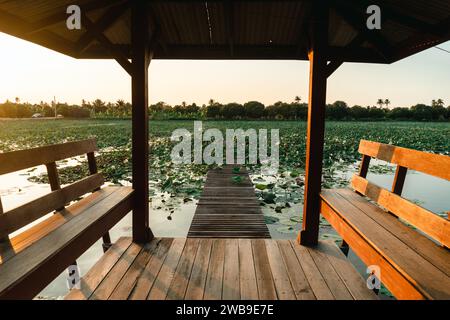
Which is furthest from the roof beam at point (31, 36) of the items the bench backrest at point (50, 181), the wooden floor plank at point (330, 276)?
the wooden floor plank at point (330, 276)

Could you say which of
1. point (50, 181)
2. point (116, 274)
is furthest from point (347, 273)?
point (50, 181)

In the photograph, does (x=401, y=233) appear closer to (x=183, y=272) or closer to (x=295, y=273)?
(x=295, y=273)

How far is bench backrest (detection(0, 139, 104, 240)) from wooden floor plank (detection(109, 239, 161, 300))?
941 mm

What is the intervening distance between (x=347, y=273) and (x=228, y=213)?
295 centimetres

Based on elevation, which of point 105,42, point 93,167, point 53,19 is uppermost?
point 53,19

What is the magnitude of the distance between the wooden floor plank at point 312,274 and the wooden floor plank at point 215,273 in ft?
2.75

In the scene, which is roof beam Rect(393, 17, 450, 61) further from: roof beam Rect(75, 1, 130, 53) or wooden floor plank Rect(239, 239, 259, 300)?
roof beam Rect(75, 1, 130, 53)

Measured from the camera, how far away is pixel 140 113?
3871 millimetres

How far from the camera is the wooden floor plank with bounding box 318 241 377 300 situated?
113 inches

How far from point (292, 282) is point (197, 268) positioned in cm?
95

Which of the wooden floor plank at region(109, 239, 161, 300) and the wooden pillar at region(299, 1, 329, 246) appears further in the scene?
the wooden pillar at region(299, 1, 329, 246)

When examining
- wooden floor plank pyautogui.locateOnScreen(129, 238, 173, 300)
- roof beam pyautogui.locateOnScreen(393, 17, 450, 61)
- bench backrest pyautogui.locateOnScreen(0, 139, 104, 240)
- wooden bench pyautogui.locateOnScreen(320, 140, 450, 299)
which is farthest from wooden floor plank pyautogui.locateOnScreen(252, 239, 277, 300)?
roof beam pyautogui.locateOnScreen(393, 17, 450, 61)

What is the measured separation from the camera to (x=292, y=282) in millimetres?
3061
